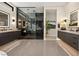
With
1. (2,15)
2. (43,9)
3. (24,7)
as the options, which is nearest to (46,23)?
(43,9)

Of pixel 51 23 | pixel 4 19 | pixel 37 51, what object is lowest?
pixel 37 51

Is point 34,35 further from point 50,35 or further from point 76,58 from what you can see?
point 76,58

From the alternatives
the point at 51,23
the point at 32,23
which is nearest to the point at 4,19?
the point at 32,23

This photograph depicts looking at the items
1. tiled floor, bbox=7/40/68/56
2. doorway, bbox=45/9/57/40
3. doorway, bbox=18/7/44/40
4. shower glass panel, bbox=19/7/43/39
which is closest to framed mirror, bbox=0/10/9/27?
tiled floor, bbox=7/40/68/56

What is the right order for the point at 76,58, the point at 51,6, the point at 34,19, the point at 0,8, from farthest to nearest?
the point at 34,19 < the point at 51,6 < the point at 0,8 < the point at 76,58

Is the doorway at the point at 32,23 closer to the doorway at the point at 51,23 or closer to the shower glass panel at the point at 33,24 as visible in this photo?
the shower glass panel at the point at 33,24

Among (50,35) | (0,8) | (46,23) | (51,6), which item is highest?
(51,6)

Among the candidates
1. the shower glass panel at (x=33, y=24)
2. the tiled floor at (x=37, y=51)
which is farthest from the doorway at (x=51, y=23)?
the tiled floor at (x=37, y=51)

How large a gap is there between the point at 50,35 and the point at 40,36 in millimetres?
1776

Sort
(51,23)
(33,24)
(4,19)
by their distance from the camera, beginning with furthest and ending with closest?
1. (51,23)
2. (33,24)
3. (4,19)

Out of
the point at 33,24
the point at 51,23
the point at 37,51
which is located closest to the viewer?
the point at 37,51

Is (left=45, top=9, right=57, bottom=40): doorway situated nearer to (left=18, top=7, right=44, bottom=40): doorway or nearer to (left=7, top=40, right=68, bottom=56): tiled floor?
(left=18, top=7, right=44, bottom=40): doorway

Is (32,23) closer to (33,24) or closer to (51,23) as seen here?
(33,24)

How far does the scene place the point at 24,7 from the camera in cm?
1145
